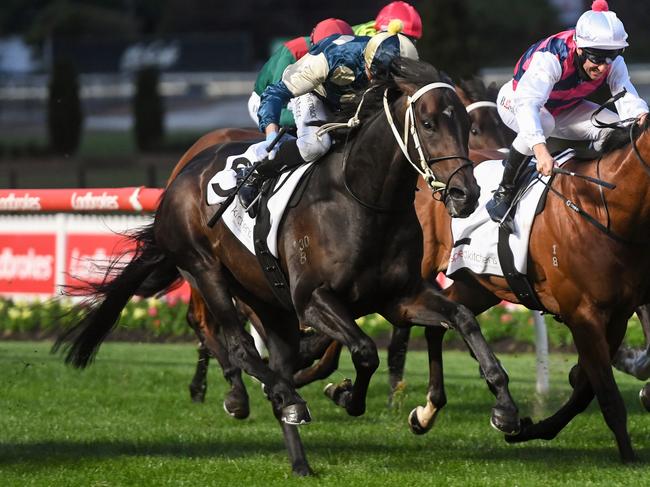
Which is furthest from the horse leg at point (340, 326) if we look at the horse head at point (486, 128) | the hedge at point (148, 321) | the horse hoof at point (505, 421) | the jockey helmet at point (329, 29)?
the hedge at point (148, 321)

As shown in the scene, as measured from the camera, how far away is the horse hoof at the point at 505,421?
18.0ft

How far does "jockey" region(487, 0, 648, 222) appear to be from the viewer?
6.25m

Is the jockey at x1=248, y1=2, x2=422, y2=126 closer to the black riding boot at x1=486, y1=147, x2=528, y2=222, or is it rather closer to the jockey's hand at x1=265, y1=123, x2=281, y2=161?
the jockey's hand at x1=265, y1=123, x2=281, y2=161

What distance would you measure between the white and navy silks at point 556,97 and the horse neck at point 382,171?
33.5 inches

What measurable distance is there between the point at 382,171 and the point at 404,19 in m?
1.67

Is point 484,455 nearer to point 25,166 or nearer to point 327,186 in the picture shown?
point 327,186

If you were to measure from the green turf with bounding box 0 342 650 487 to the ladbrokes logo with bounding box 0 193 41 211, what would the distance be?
1.13 meters

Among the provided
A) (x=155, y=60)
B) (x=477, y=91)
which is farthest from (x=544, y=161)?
(x=155, y=60)

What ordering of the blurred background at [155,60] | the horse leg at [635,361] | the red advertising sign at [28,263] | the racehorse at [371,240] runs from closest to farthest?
the racehorse at [371,240] < the horse leg at [635,361] < the red advertising sign at [28,263] < the blurred background at [155,60]

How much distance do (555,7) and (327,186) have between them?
40.4 meters

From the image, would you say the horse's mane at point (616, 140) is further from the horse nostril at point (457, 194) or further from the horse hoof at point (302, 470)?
the horse hoof at point (302, 470)

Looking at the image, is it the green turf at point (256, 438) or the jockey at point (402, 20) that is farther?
the jockey at point (402, 20)

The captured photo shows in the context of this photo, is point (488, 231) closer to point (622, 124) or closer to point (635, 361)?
point (622, 124)

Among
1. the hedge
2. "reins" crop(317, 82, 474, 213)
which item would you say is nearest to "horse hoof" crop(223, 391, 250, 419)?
"reins" crop(317, 82, 474, 213)
